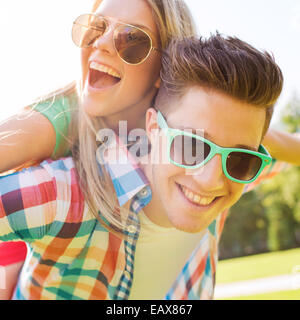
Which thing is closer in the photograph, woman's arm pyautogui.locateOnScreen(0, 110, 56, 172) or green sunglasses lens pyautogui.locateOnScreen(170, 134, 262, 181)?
green sunglasses lens pyautogui.locateOnScreen(170, 134, 262, 181)

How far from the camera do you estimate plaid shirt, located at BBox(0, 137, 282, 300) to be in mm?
1581

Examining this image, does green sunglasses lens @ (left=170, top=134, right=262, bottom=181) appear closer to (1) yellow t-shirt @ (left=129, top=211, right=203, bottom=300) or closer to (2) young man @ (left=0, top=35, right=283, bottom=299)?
(2) young man @ (left=0, top=35, right=283, bottom=299)

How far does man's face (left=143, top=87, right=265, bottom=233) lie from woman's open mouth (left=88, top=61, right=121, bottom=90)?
299mm

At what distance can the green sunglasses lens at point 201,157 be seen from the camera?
64.4 inches

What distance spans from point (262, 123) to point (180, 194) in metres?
0.50

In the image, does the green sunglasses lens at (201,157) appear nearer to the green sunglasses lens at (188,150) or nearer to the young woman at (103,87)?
the green sunglasses lens at (188,150)

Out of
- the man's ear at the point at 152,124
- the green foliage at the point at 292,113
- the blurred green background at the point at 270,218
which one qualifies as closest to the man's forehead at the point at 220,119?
the man's ear at the point at 152,124

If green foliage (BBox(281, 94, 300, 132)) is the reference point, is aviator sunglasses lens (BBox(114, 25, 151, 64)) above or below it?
above

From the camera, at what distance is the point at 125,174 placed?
75.0 inches

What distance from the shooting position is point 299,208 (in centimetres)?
1898

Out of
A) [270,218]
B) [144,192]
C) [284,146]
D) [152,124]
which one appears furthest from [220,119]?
[270,218]

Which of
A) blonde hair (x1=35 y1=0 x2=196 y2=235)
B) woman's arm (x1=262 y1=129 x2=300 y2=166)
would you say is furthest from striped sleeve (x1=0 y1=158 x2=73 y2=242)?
woman's arm (x1=262 y1=129 x2=300 y2=166)
